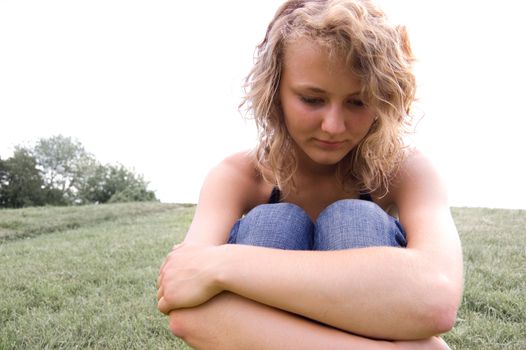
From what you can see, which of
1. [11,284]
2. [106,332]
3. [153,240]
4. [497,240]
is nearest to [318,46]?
[106,332]

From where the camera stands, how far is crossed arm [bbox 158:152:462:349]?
3.95 feet

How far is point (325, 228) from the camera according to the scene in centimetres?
148

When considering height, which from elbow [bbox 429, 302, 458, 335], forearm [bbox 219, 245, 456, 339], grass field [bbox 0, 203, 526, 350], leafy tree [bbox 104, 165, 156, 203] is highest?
forearm [bbox 219, 245, 456, 339]

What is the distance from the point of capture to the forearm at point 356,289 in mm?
1202

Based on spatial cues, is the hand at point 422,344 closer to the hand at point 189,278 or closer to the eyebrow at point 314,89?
the hand at point 189,278

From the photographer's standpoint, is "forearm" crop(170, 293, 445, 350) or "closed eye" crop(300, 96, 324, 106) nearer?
"forearm" crop(170, 293, 445, 350)

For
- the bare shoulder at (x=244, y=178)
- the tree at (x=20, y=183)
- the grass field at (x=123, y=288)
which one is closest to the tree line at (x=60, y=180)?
the tree at (x=20, y=183)

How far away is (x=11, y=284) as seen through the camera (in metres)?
3.90

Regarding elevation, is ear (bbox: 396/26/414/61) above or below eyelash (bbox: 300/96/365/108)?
above

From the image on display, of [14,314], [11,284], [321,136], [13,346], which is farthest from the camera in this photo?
[11,284]

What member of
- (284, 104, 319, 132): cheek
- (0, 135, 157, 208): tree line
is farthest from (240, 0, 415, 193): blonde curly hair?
(0, 135, 157, 208): tree line

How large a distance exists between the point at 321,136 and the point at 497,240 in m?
3.82

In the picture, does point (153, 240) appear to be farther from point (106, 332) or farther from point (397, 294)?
point (397, 294)

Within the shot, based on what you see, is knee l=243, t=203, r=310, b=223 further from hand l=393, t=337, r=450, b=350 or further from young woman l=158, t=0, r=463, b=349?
hand l=393, t=337, r=450, b=350
